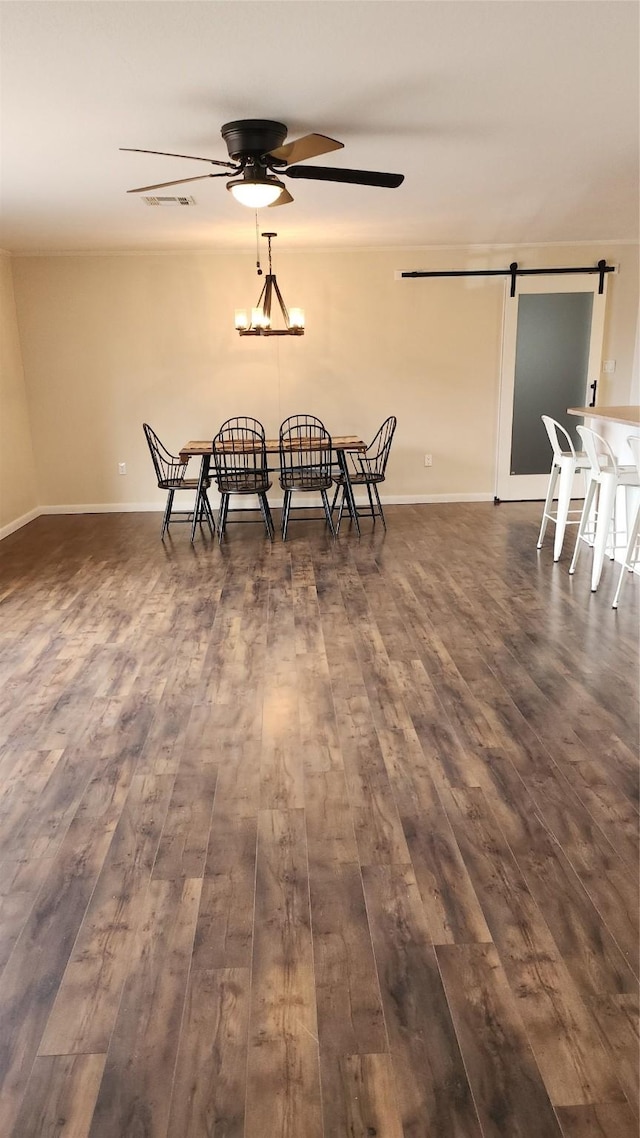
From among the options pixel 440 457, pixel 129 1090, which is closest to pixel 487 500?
pixel 440 457

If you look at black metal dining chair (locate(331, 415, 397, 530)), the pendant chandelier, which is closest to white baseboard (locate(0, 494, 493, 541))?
black metal dining chair (locate(331, 415, 397, 530))

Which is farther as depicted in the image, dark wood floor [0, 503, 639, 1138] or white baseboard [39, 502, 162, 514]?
white baseboard [39, 502, 162, 514]

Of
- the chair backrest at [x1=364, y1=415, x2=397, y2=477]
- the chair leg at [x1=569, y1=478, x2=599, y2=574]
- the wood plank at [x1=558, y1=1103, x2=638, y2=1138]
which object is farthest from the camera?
the chair backrest at [x1=364, y1=415, x2=397, y2=477]

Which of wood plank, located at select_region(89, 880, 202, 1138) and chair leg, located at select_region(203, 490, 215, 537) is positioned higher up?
chair leg, located at select_region(203, 490, 215, 537)

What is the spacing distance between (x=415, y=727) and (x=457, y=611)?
1.41 m

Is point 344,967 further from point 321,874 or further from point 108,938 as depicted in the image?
point 108,938

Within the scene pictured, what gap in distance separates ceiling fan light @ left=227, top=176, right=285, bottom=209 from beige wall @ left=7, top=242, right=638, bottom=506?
3.51 meters

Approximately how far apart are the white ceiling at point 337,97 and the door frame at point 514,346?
66.7 inches

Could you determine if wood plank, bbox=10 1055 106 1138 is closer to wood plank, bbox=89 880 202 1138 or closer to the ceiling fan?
wood plank, bbox=89 880 202 1138

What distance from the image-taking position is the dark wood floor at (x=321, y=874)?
148cm

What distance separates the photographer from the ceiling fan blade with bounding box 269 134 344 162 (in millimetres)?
2713

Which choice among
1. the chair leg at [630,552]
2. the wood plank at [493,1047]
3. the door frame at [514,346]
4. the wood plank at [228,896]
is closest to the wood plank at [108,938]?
the wood plank at [228,896]

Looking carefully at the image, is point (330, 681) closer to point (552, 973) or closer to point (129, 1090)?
point (552, 973)

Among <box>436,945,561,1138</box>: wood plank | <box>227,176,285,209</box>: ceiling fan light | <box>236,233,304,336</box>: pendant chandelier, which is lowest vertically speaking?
<box>436,945,561,1138</box>: wood plank
